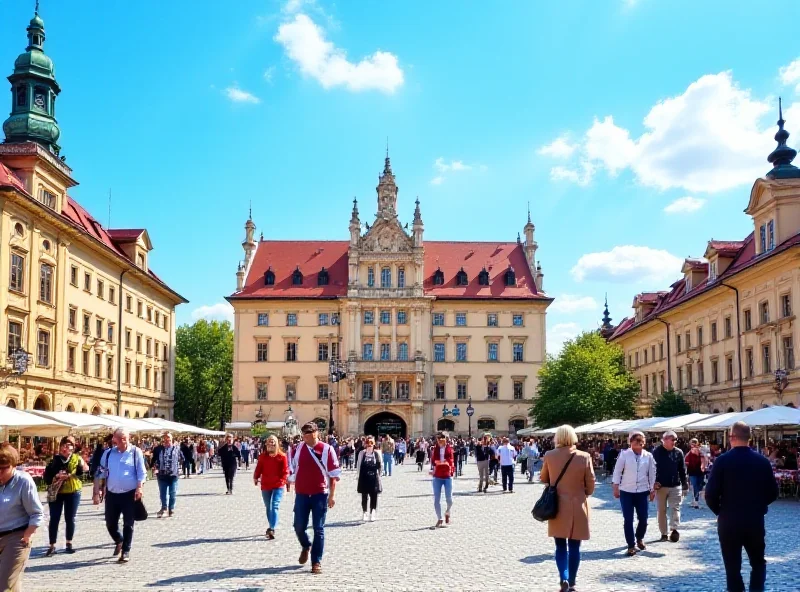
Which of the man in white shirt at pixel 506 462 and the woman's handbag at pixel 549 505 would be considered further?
the man in white shirt at pixel 506 462

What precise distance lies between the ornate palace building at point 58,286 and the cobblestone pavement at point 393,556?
2064 cm

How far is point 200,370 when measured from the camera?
91.7 metres

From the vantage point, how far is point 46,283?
43.0 metres

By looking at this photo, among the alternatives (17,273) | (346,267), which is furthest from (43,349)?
(346,267)

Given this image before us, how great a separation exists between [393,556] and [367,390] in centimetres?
6317

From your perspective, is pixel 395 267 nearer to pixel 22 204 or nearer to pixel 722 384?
pixel 722 384

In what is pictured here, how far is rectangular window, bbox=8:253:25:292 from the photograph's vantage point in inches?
1530

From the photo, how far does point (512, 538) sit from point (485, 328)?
206 feet

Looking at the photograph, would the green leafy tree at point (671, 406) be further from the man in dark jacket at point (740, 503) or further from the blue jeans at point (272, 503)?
the man in dark jacket at point (740, 503)

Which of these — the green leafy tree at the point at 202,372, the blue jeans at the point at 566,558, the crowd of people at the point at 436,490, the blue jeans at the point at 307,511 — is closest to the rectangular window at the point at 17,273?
the crowd of people at the point at 436,490

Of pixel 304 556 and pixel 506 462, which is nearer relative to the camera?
pixel 304 556

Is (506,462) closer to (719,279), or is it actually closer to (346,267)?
(719,279)

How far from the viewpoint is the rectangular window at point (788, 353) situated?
40062 mm

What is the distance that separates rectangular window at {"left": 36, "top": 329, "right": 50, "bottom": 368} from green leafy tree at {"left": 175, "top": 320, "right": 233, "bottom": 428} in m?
45.8
